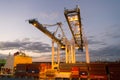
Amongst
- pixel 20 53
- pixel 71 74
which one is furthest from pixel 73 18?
pixel 20 53

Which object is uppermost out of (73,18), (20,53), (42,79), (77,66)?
(73,18)

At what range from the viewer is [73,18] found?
27.1 metres

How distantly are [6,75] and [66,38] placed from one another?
68.3 ft

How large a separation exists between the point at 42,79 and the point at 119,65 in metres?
15.8

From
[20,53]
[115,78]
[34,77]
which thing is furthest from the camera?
[20,53]

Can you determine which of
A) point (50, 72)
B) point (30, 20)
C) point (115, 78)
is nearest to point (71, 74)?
point (50, 72)

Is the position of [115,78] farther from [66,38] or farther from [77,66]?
[66,38]

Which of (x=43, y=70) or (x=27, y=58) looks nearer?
(x=43, y=70)

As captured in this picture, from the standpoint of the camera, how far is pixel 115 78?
26641mm

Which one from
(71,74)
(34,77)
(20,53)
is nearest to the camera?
(71,74)

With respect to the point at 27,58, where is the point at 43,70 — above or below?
below

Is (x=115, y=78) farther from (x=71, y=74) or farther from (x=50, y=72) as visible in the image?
(x=50, y=72)

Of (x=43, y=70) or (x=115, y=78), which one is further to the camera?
(x=43, y=70)

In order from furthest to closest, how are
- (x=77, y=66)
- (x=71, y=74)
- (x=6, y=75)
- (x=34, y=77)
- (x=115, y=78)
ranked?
(x=6, y=75) → (x=34, y=77) → (x=77, y=66) → (x=71, y=74) → (x=115, y=78)
